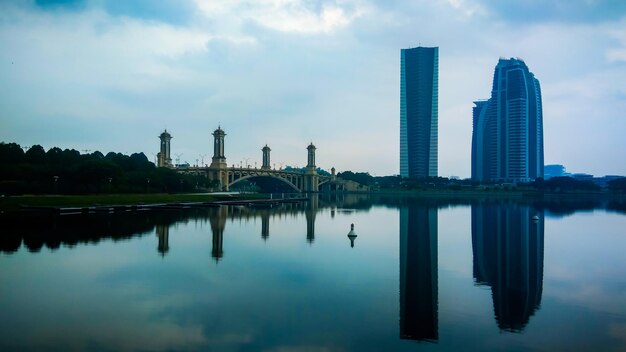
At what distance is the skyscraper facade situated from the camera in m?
140

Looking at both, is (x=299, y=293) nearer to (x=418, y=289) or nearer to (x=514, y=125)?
(x=418, y=289)

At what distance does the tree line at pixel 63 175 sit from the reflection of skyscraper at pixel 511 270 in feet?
124

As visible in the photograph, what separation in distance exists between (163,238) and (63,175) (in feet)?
103

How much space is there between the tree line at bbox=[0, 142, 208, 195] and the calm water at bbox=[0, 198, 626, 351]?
2327 centimetres

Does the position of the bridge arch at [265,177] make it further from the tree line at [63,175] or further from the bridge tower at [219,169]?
the tree line at [63,175]

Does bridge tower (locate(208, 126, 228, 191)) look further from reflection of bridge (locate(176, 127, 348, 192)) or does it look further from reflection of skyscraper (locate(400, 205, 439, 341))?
reflection of skyscraper (locate(400, 205, 439, 341))

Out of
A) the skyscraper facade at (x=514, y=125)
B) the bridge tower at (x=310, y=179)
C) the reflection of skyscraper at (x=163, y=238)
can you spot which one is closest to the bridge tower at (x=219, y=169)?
the bridge tower at (x=310, y=179)

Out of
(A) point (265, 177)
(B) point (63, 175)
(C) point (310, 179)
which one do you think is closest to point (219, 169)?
(A) point (265, 177)

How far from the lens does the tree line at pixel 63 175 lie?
46.5m

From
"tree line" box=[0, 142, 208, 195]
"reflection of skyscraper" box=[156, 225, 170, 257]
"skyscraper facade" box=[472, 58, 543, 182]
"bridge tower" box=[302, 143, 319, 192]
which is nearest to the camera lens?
"reflection of skyscraper" box=[156, 225, 170, 257]

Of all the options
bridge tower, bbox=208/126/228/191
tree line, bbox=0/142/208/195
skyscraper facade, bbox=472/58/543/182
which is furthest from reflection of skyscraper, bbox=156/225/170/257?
skyscraper facade, bbox=472/58/543/182

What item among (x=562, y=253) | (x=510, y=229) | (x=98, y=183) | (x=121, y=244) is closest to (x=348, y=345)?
(x=121, y=244)

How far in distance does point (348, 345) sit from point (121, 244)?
50.5 ft

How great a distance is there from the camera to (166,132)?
107125 millimetres
